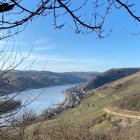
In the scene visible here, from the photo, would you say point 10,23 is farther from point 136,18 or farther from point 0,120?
point 0,120

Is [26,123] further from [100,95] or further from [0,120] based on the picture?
[100,95]

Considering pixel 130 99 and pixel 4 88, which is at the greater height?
pixel 4 88

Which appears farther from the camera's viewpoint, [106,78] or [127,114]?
[106,78]

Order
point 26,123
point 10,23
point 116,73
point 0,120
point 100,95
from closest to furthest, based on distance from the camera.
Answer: point 10,23
point 0,120
point 26,123
point 100,95
point 116,73

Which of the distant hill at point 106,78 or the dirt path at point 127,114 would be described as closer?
the dirt path at point 127,114

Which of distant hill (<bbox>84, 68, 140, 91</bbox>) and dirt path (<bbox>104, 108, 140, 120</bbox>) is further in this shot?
distant hill (<bbox>84, 68, 140, 91</bbox>)

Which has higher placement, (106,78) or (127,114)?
(106,78)

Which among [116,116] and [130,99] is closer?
[116,116]

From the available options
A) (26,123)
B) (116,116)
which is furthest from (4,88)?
(116,116)

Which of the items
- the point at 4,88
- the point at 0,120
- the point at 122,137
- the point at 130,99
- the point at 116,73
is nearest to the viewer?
the point at 0,120

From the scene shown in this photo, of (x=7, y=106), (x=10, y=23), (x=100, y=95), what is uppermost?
(x=10, y=23)
